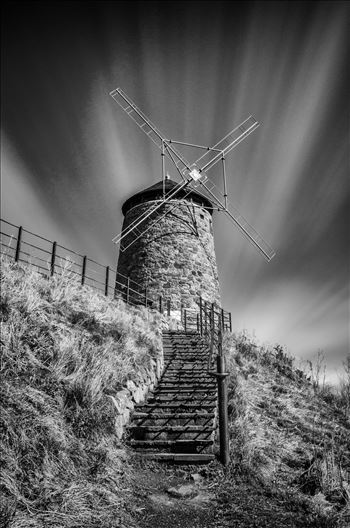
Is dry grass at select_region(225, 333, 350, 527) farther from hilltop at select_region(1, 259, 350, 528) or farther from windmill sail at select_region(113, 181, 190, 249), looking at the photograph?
windmill sail at select_region(113, 181, 190, 249)

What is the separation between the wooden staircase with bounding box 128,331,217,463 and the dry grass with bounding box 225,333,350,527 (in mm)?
536

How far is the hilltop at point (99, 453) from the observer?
11.5 ft

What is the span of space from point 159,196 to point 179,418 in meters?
15.7

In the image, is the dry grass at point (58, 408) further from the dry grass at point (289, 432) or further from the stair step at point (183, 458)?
the dry grass at point (289, 432)

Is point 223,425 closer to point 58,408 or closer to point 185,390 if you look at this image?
point 185,390

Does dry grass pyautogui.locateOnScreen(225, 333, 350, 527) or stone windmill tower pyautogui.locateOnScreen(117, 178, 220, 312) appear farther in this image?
stone windmill tower pyautogui.locateOnScreen(117, 178, 220, 312)

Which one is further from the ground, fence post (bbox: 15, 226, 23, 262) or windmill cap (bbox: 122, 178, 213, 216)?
windmill cap (bbox: 122, 178, 213, 216)

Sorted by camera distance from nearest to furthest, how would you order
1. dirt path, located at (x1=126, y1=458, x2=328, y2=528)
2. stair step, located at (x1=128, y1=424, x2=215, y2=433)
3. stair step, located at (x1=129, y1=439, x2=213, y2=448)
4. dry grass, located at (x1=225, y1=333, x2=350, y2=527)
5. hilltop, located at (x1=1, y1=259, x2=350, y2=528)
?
hilltop, located at (x1=1, y1=259, x2=350, y2=528), dirt path, located at (x1=126, y1=458, x2=328, y2=528), dry grass, located at (x1=225, y1=333, x2=350, y2=527), stair step, located at (x1=129, y1=439, x2=213, y2=448), stair step, located at (x1=128, y1=424, x2=215, y2=433)

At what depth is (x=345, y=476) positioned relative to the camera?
544 cm

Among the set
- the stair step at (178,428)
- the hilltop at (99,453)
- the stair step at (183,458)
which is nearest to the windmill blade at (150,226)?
the hilltop at (99,453)

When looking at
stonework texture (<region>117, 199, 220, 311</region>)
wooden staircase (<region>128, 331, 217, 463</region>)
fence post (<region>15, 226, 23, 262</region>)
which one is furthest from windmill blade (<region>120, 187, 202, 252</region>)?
wooden staircase (<region>128, 331, 217, 463</region>)

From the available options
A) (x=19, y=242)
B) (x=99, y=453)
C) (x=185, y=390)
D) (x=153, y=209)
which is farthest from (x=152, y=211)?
(x=99, y=453)

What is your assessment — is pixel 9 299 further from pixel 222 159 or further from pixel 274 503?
pixel 222 159

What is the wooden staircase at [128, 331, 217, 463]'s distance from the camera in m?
5.80
